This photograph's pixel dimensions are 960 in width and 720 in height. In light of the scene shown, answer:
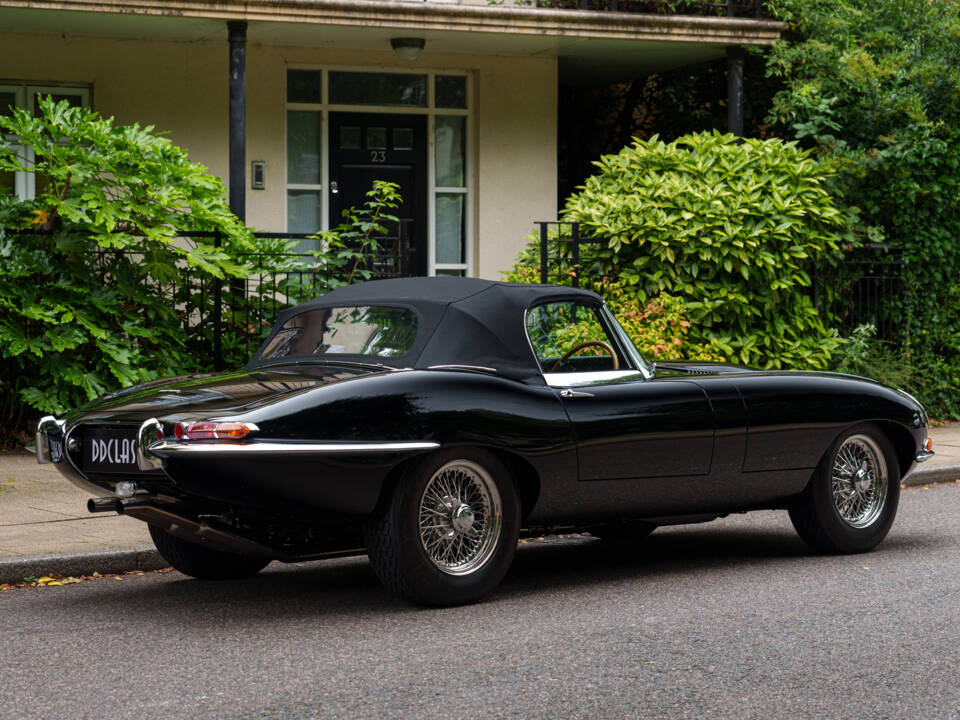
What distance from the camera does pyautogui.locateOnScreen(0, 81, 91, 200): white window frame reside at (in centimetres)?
1442

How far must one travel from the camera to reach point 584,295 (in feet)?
22.4

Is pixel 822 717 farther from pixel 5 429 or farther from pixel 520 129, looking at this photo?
pixel 520 129

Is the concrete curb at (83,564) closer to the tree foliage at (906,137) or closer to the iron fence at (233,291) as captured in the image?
the iron fence at (233,291)

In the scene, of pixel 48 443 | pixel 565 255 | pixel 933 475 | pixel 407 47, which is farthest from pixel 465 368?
pixel 407 47

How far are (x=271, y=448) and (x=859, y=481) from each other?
357 cm

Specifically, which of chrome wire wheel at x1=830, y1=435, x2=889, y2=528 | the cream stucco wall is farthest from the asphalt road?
the cream stucco wall

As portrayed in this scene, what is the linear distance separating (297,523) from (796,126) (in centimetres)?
1068

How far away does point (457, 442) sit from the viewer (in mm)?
5840

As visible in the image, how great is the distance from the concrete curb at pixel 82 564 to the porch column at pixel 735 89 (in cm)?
1002

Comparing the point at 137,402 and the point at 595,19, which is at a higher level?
the point at 595,19

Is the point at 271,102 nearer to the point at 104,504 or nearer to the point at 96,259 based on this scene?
the point at 96,259

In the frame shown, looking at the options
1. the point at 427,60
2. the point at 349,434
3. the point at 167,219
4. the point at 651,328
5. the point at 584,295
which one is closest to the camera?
the point at 349,434

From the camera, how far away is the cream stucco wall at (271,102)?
14.6 metres

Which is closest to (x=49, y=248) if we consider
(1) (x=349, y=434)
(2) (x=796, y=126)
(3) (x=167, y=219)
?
(3) (x=167, y=219)
